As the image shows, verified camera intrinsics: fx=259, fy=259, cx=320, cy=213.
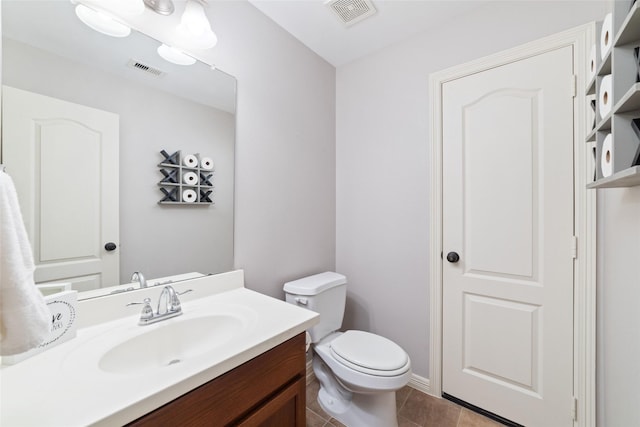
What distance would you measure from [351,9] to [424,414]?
2.41m

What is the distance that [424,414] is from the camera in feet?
4.96

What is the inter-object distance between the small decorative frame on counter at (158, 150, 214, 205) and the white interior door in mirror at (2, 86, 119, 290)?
19 cm

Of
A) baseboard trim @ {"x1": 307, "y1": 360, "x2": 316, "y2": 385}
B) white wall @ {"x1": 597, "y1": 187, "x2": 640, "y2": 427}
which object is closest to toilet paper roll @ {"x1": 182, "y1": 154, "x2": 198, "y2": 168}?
baseboard trim @ {"x1": 307, "y1": 360, "x2": 316, "y2": 385}

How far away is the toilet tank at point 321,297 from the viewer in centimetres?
156

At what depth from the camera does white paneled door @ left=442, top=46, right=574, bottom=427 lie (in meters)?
1.29

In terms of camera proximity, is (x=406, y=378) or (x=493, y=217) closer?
(x=406, y=378)

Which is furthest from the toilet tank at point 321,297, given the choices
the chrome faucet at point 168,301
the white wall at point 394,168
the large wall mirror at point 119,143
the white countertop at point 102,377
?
the chrome faucet at point 168,301

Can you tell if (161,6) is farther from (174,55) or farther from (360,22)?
(360,22)

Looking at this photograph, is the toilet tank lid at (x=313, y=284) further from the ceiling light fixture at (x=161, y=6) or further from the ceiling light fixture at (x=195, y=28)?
the ceiling light fixture at (x=161, y=6)

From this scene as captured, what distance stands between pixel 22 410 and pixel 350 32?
2166 millimetres

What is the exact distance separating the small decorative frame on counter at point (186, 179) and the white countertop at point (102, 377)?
48 cm

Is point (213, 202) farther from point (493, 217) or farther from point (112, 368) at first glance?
point (493, 217)

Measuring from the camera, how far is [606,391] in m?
1.12

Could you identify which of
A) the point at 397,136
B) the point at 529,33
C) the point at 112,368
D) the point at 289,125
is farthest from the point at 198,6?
the point at 529,33
